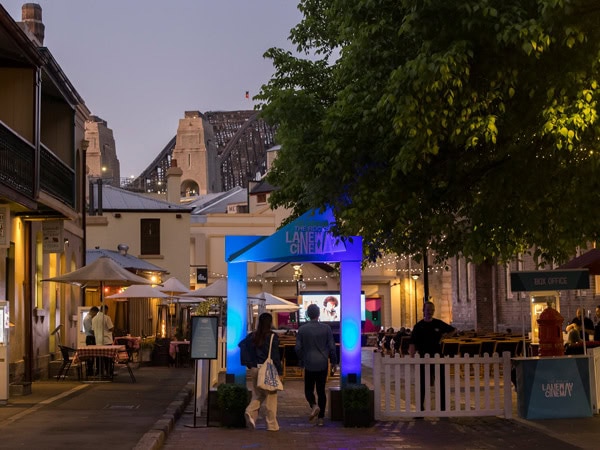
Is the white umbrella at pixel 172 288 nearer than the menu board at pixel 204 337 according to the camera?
No

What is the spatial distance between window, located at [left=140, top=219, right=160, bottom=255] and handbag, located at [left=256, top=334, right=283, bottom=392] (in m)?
46.9

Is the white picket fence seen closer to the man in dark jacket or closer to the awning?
the man in dark jacket

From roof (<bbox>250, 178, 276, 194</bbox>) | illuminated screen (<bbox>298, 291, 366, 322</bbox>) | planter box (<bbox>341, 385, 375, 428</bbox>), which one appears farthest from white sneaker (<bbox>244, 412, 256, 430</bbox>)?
roof (<bbox>250, 178, 276, 194</bbox>)

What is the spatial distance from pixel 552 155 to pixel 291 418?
253 inches

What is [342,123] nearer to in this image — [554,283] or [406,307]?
[554,283]

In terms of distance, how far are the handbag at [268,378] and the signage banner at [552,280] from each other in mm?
4103

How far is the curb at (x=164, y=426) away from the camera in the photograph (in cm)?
1381

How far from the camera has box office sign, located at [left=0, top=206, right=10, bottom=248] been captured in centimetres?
2041

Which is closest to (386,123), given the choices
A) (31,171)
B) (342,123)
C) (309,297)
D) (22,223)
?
(342,123)

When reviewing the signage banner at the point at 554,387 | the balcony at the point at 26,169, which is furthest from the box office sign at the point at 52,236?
the signage banner at the point at 554,387

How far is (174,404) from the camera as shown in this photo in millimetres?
20125

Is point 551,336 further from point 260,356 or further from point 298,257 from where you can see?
Answer: point 260,356

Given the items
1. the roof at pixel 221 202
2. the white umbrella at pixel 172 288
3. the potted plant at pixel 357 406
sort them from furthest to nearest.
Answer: the roof at pixel 221 202 < the white umbrella at pixel 172 288 < the potted plant at pixel 357 406

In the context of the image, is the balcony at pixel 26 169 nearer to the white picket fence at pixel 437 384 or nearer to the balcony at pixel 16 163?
the balcony at pixel 16 163
